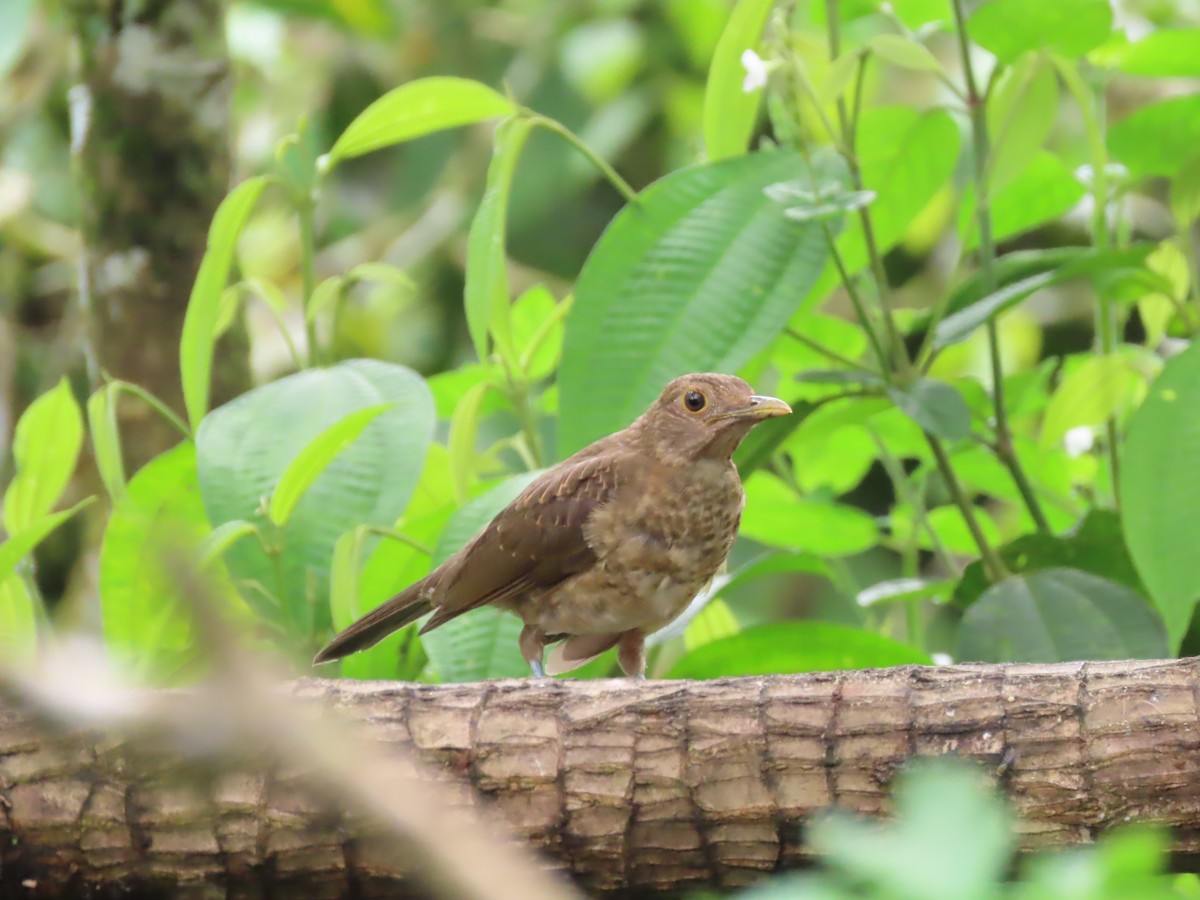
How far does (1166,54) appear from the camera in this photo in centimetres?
316

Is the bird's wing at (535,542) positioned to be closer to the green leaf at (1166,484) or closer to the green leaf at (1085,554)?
the green leaf at (1085,554)

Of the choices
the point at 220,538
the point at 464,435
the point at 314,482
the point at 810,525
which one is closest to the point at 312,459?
the point at 220,538

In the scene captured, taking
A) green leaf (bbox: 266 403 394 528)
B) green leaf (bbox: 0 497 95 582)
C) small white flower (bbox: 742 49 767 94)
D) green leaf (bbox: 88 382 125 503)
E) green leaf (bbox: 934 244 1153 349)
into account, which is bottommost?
green leaf (bbox: 0 497 95 582)

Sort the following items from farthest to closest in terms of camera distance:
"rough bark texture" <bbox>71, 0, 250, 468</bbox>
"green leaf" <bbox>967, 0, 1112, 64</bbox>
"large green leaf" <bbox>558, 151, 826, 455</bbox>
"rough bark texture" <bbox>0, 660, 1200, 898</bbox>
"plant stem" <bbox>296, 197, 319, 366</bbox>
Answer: "rough bark texture" <bbox>71, 0, 250, 468</bbox>
"plant stem" <bbox>296, 197, 319, 366</bbox>
"large green leaf" <bbox>558, 151, 826, 455</bbox>
"green leaf" <bbox>967, 0, 1112, 64</bbox>
"rough bark texture" <bbox>0, 660, 1200, 898</bbox>

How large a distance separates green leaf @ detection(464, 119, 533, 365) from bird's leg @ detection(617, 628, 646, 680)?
2.28ft

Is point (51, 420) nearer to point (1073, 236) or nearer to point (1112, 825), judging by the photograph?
point (1112, 825)

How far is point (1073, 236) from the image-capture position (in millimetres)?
6898

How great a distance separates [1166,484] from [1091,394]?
1.57 feet

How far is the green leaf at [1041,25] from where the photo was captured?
2.81m

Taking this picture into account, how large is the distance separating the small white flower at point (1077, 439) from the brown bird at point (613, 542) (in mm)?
911

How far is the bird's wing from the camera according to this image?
286 cm

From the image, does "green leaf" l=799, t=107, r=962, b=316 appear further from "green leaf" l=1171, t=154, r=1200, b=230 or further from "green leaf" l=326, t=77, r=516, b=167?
"green leaf" l=326, t=77, r=516, b=167

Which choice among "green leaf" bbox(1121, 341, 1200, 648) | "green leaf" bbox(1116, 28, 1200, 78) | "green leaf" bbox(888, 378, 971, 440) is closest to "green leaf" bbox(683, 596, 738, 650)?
"green leaf" bbox(888, 378, 971, 440)

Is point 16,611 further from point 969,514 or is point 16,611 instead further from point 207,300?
point 969,514
